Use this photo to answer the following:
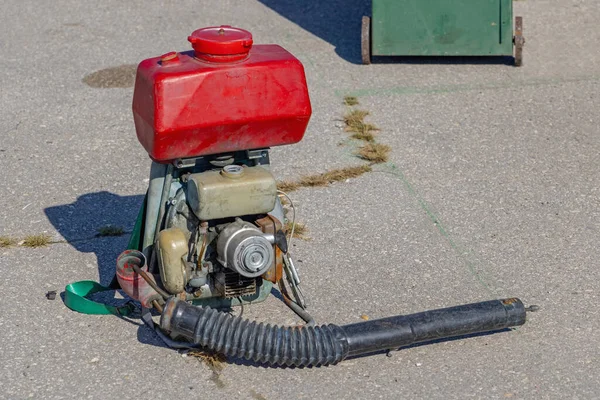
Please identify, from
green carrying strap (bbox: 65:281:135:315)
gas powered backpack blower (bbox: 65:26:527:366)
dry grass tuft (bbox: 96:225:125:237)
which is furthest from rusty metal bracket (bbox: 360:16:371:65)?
green carrying strap (bbox: 65:281:135:315)

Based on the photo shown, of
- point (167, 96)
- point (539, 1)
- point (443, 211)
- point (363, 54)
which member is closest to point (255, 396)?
point (167, 96)

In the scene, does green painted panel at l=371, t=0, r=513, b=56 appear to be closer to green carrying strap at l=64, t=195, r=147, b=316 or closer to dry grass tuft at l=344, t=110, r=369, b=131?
dry grass tuft at l=344, t=110, r=369, b=131

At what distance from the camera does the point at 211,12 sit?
26.8ft

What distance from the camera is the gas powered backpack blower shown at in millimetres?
3752

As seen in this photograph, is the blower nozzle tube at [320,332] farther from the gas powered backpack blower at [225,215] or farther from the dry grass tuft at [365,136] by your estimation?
the dry grass tuft at [365,136]

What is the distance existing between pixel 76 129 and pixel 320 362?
9.93 ft

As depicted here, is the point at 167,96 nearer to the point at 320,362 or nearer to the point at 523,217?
the point at 320,362

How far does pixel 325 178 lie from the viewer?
555 centimetres

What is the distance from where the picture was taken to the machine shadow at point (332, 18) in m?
7.66

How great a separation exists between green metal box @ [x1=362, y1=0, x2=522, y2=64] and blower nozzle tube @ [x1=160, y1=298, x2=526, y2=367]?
341cm

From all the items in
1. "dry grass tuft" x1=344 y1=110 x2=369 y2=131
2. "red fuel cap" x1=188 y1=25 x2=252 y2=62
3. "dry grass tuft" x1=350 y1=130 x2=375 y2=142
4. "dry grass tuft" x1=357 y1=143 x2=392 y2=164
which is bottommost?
"dry grass tuft" x1=357 y1=143 x2=392 y2=164

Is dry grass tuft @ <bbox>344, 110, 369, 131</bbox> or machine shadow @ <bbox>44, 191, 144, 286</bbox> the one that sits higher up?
dry grass tuft @ <bbox>344, 110, 369, 131</bbox>

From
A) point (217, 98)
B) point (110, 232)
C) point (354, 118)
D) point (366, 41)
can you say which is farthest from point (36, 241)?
point (366, 41)

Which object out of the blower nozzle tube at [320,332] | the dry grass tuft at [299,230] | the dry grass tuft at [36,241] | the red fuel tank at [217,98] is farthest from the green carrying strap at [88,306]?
the dry grass tuft at [299,230]
